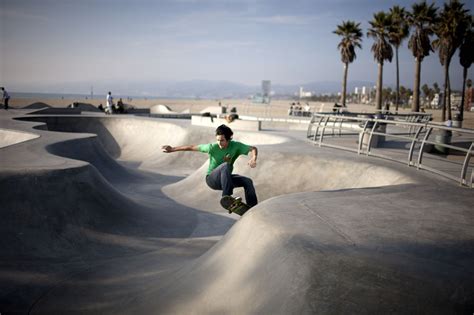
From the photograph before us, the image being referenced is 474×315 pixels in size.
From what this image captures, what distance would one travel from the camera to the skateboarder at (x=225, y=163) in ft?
19.6

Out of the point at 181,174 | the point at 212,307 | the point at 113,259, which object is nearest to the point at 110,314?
the point at 212,307

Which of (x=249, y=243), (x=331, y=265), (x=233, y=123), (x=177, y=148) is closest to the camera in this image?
(x=331, y=265)

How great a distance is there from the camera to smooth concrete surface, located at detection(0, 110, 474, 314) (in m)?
3.08

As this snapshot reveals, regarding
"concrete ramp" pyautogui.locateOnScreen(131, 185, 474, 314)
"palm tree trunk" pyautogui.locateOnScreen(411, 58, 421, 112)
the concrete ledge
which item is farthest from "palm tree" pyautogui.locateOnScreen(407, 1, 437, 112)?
"concrete ramp" pyautogui.locateOnScreen(131, 185, 474, 314)

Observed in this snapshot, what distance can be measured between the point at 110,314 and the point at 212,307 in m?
1.58

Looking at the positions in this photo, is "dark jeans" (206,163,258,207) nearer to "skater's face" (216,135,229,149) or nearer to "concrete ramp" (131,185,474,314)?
"skater's face" (216,135,229,149)

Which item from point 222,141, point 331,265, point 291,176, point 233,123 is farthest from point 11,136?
point 331,265

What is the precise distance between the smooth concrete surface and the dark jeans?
0.58 m

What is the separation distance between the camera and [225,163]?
6059 mm

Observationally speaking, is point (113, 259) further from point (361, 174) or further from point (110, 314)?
point (361, 174)

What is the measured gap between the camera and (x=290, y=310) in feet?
9.68

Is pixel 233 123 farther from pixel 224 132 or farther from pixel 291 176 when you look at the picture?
pixel 224 132

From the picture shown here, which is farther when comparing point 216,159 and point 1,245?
point 216,159

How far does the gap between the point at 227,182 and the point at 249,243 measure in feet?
6.20
